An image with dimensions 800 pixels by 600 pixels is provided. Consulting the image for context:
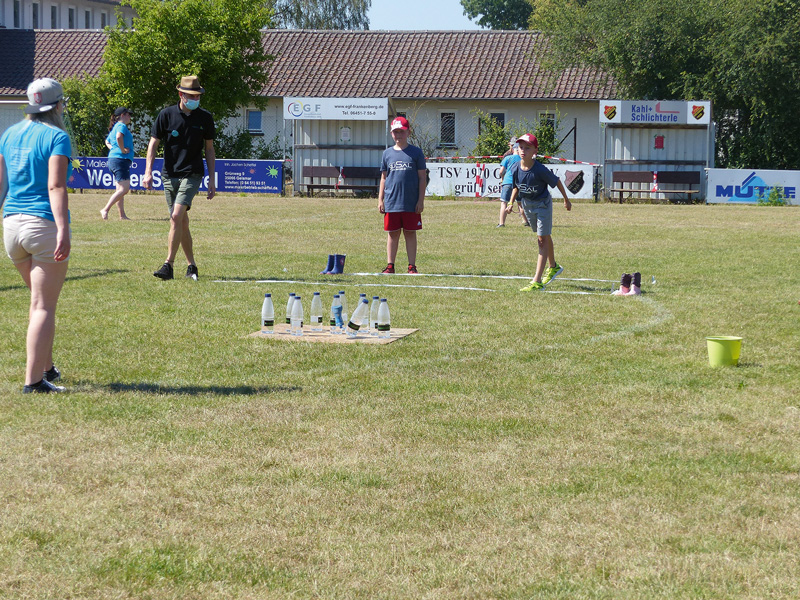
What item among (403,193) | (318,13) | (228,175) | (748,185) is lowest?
(403,193)

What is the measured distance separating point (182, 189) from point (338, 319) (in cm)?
404

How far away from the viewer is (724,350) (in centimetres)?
785

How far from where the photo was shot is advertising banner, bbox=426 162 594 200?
1404 inches

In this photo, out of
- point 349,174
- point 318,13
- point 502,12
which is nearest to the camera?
point 349,174

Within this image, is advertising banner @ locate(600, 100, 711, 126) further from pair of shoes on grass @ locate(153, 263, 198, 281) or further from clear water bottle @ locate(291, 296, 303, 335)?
clear water bottle @ locate(291, 296, 303, 335)

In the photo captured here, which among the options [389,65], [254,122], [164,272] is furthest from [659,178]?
[164,272]

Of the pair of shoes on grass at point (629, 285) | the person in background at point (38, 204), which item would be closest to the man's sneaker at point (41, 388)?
the person in background at point (38, 204)

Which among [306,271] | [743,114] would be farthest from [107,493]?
[743,114]

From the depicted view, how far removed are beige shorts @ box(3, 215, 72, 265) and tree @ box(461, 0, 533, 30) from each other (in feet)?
270

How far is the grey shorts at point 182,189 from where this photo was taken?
12.2 meters

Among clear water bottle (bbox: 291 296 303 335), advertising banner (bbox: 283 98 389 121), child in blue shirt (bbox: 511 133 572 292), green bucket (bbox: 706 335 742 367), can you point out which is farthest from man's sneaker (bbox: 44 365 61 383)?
advertising banner (bbox: 283 98 389 121)

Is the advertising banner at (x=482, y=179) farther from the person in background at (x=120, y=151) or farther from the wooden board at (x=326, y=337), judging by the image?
the wooden board at (x=326, y=337)

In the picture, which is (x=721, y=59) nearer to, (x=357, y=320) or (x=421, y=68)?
(x=421, y=68)

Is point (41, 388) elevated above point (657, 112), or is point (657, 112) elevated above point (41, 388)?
point (657, 112)
